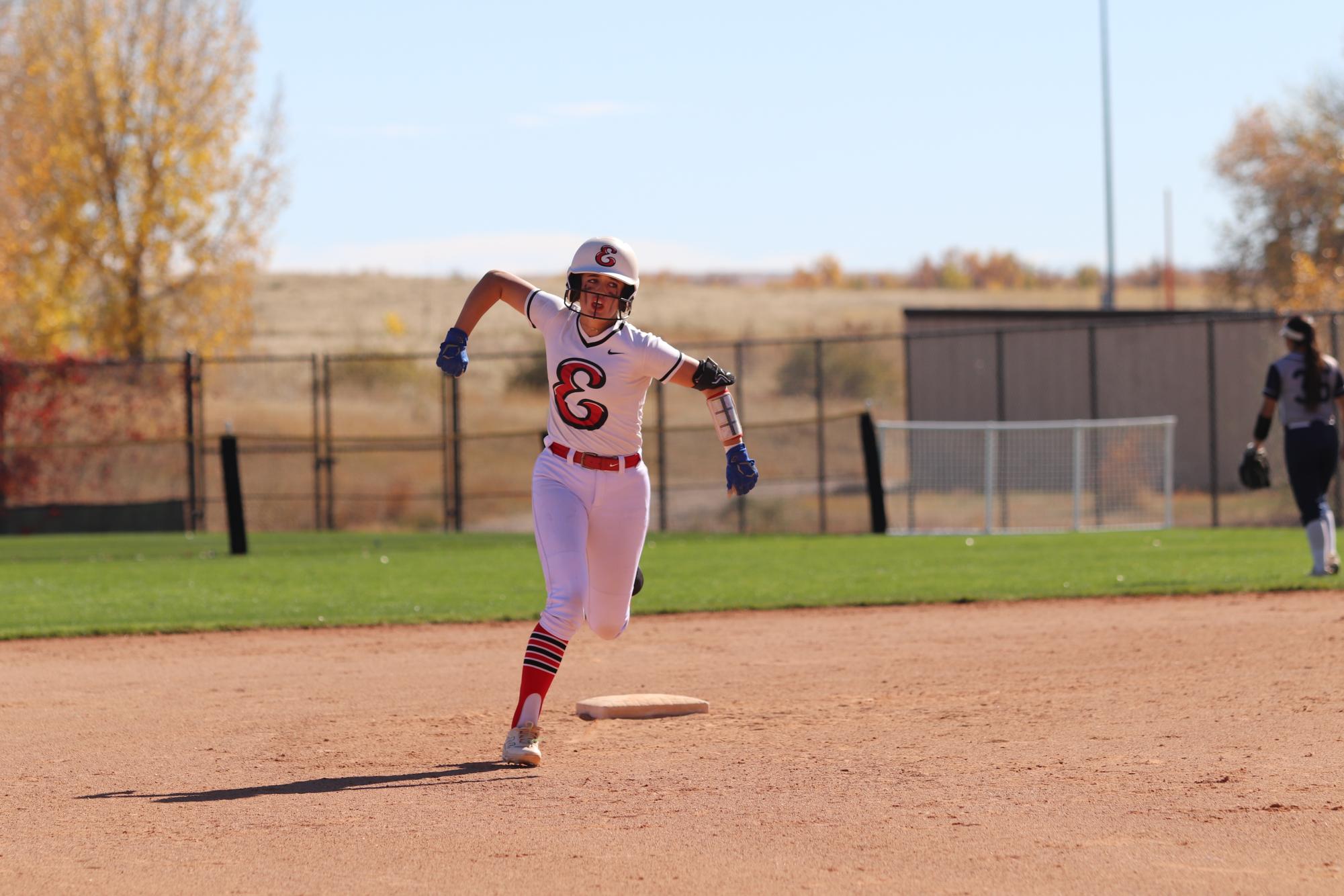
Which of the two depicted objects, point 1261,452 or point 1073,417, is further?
point 1073,417

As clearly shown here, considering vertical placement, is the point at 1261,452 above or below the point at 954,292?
below

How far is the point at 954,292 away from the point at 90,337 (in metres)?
70.1

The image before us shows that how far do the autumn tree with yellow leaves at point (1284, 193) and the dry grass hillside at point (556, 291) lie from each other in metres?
22.4

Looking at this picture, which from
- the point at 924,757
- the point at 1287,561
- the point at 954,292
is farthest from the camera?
the point at 954,292

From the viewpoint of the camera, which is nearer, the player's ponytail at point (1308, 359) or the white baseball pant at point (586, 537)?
the white baseball pant at point (586, 537)

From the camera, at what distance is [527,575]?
1600cm

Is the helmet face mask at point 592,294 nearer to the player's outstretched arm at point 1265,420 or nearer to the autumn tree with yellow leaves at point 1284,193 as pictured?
the player's outstretched arm at point 1265,420

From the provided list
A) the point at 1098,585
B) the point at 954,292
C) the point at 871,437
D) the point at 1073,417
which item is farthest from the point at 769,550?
the point at 954,292

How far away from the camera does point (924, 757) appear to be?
6672 millimetres

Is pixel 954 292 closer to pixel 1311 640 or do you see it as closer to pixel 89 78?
pixel 89 78

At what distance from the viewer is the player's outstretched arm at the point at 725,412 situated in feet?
22.4

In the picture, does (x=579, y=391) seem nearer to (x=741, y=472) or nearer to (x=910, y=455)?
(x=741, y=472)

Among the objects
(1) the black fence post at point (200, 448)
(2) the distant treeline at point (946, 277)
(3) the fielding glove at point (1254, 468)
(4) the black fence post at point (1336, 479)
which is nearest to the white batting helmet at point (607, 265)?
(3) the fielding glove at point (1254, 468)

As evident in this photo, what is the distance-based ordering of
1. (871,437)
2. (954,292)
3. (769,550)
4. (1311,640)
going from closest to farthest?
(1311,640)
(769,550)
(871,437)
(954,292)
